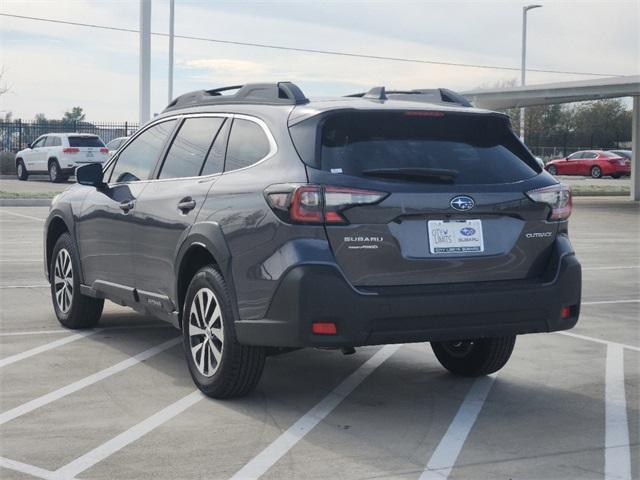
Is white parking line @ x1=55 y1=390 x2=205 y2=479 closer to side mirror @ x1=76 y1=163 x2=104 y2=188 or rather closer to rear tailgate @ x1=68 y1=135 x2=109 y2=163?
side mirror @ x1=76 y1=163 x2=104 y2=188

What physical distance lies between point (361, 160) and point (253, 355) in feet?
4.20

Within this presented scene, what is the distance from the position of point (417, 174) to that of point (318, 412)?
1452 millimetres

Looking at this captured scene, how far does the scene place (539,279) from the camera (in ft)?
20.3

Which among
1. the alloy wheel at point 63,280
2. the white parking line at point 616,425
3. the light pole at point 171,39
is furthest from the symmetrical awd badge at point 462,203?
the light pole at point 171,39

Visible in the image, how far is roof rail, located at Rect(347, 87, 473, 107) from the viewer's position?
21.7 ft

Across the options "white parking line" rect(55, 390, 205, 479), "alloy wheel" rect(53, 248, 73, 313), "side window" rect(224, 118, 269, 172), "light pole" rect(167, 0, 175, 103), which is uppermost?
"light pole" rect(167, 0, 175, 103)

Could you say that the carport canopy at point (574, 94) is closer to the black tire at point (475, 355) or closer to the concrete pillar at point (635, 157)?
the concrete pillar at point (635, 157)

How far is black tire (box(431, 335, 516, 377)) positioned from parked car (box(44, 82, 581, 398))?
15mm

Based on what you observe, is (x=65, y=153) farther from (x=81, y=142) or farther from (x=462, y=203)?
(x=462, y=203)

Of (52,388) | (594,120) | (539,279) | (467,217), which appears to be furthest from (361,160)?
(594,120)

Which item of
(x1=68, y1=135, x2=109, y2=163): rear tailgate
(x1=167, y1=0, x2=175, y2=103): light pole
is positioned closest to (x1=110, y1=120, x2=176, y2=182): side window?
(x1=68, y1=135, x2=109, y2=163): rear tailgate

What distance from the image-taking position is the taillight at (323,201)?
5.68 meters

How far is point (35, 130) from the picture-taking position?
46281 mm

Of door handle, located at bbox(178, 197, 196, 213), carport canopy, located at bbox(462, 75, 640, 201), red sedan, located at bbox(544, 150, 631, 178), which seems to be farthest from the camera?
red sedan, located at bbox(544, 150, 631, 178)
